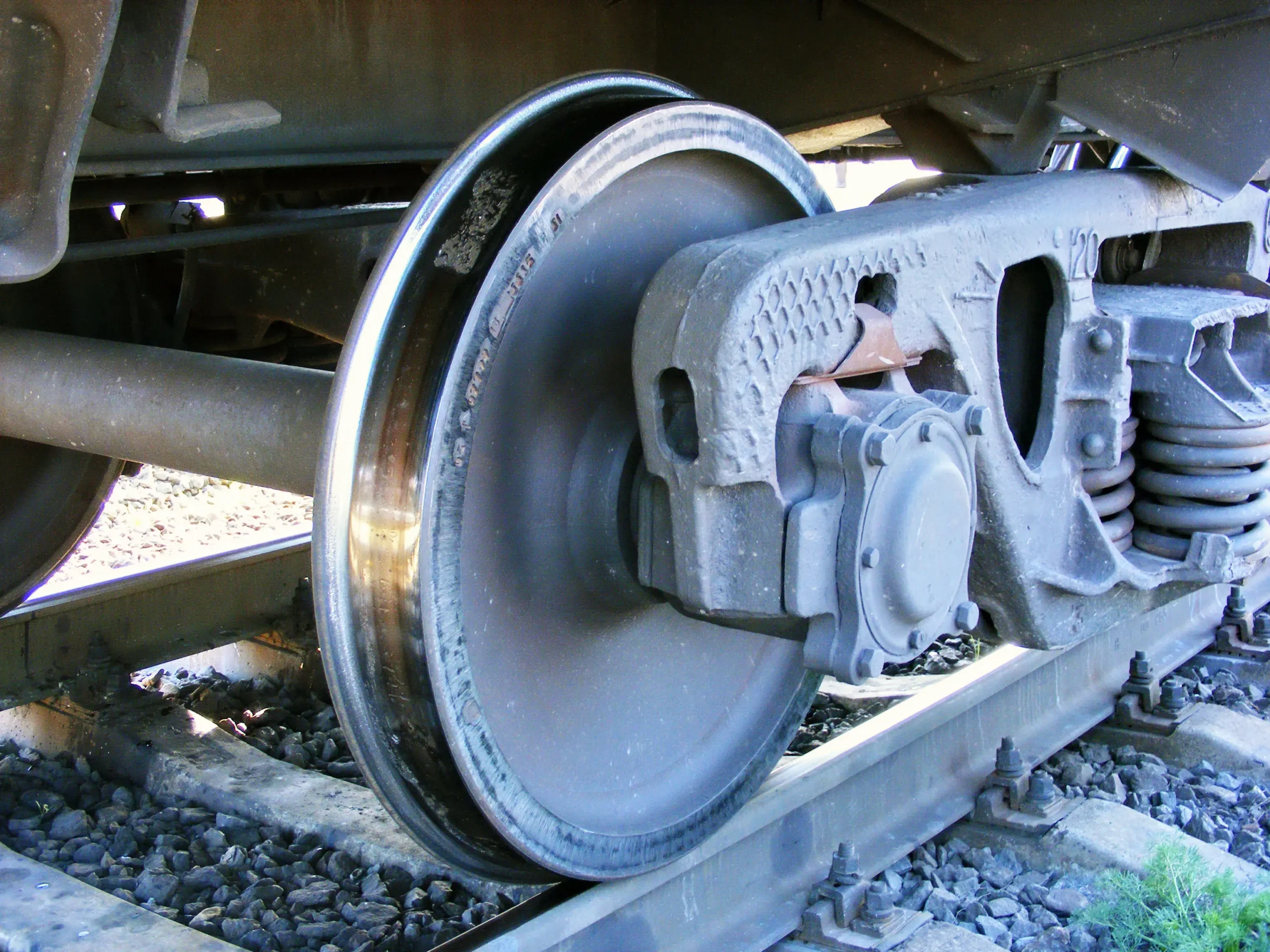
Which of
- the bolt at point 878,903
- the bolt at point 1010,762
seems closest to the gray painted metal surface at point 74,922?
the bolt at point 878,903

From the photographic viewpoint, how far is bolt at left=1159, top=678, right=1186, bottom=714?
10.8 ft

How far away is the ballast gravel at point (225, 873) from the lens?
2.32 metres

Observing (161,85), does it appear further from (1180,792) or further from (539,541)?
(1180,792)

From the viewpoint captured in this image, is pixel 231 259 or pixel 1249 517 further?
pixel 231 259

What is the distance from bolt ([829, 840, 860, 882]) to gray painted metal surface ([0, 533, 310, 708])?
186 cm

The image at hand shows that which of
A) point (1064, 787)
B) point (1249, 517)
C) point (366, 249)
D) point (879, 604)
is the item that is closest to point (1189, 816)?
point (1064, 787)

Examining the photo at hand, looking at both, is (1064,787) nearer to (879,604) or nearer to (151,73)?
(879,604)

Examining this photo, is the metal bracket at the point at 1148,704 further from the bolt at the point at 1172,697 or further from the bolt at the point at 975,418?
Result: the bolt at the point at 975,418

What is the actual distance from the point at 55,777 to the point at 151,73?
1.99 metres

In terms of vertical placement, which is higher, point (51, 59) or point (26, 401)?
point (51, 59)

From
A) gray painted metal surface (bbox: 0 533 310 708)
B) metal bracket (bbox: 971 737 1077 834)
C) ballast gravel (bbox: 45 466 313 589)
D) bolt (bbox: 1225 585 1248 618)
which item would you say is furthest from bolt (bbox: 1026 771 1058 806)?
ballast gravel (bbox: 45 466 313 589)

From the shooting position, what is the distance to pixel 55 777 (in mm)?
2941

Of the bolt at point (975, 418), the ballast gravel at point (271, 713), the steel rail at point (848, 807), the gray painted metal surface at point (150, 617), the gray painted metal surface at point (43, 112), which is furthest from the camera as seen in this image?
the gray painted metal surface at point (150, 617)

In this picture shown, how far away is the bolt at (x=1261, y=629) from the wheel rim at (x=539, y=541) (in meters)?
2.09
